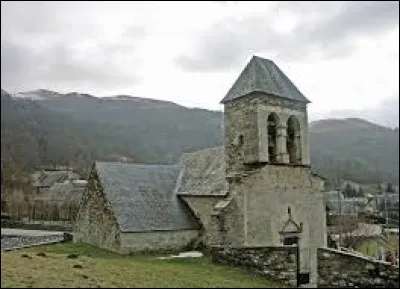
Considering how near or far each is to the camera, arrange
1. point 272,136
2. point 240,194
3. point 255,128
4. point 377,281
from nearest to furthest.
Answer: point 377,281, point 240,194, point 255,128, point 272,136

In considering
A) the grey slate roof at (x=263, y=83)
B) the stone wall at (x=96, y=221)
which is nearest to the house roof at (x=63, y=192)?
the stone wall at (x=96, y=221)

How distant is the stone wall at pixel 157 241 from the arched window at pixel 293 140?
6.38m

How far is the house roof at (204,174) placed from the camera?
984 inches

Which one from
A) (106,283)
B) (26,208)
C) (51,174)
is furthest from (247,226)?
(51,174)

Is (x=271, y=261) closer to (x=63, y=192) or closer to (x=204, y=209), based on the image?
(x=204, y=209)

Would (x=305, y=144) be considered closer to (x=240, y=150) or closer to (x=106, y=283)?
(x=240, y=150)

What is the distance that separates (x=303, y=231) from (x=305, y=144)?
14.4 ft

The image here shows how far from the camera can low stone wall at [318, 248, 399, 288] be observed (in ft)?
51.9

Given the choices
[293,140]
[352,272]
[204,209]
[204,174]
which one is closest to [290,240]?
[204,209]

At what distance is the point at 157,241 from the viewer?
2392 centimetres

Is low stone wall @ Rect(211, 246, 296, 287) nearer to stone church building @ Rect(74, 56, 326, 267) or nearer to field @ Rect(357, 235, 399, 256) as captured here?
stone church building @ Rect(74, 56, 326, 267)

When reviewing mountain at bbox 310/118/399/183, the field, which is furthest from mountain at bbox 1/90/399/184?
the field

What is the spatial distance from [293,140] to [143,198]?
833 cm

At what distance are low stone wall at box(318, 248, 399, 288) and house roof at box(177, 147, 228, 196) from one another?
7.25 m
